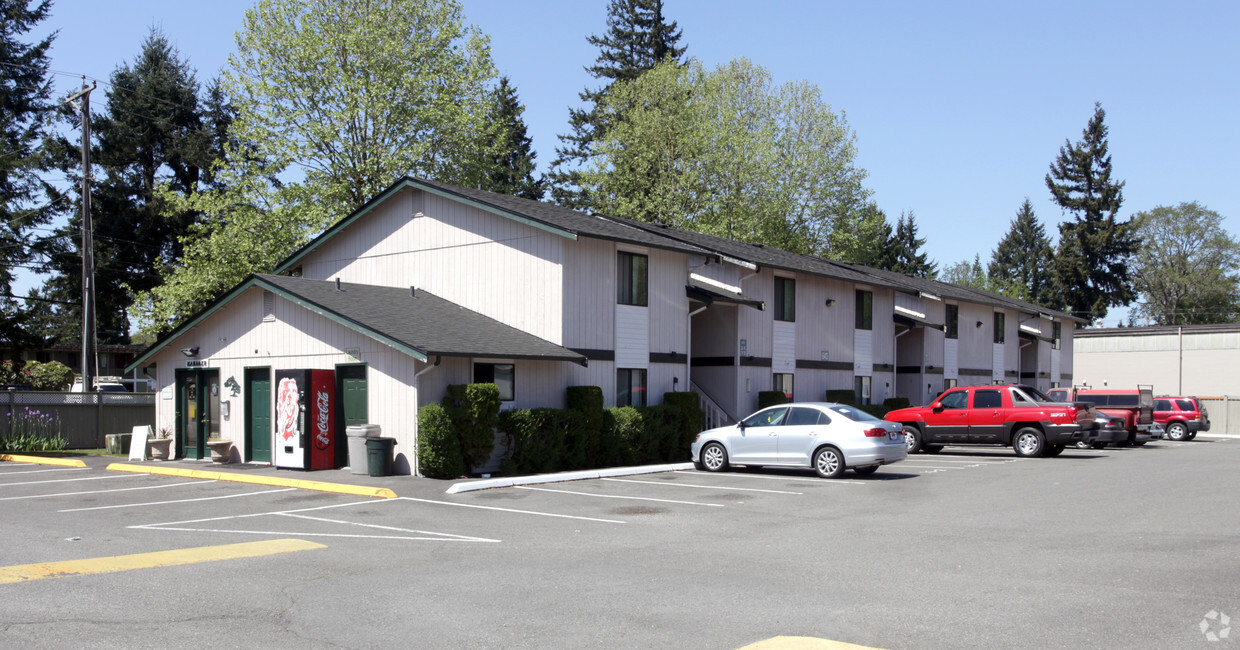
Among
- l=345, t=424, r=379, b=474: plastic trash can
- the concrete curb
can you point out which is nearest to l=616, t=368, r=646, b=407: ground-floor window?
the concrete curb

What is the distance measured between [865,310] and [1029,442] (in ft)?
33.8

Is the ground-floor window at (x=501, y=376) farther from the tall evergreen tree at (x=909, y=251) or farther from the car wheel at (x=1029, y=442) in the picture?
A: the tall evergreen tree at (x=909, y=251)

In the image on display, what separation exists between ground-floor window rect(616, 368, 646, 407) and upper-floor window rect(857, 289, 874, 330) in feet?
41.2

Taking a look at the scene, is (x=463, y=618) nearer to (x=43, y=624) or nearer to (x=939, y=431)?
(x=43, y=624)

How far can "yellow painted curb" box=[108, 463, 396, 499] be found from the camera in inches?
674

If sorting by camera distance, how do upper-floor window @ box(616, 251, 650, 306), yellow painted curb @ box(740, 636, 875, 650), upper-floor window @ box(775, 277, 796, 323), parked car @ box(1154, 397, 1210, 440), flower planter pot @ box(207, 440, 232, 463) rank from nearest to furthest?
1. yellow painted curb @ box(740, 636, 875, 650)
2. flower planter pot @ box(207, 440, 232, 463)
3. upper-floor window @ box(616, 251, 650, 306)
4. upper-floor window @ box(775, 277, 796, 323)
5. parked car @ box(1154, 397, 1210, 440)

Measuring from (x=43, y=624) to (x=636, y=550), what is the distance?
5962 millimetres

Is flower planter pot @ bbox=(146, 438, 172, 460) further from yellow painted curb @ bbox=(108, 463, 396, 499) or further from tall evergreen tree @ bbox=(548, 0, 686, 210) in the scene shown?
tall evergreen tree @ bbox=(548, 0, 686, 210)

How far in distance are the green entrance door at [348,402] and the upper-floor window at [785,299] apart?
14160 millimetres

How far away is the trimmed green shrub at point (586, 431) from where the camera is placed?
22.3 m

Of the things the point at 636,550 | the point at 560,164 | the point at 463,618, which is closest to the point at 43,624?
the point at 463,618

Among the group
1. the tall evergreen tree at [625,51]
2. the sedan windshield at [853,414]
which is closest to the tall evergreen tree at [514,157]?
the tall evergreen tree at [625,51]

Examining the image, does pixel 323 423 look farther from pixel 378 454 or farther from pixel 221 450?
pixel 221 450

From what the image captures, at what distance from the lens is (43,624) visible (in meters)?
7.45
